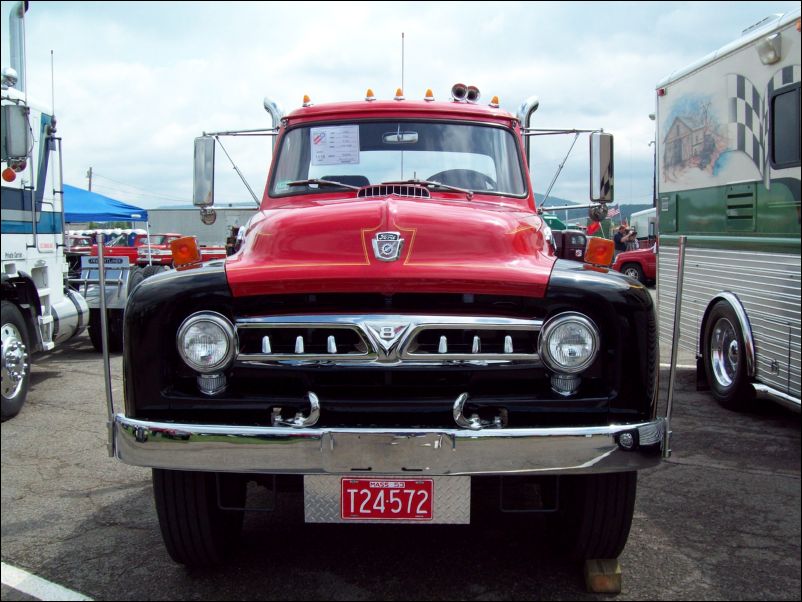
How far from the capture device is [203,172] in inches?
202

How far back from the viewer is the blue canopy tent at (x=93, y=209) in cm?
1708

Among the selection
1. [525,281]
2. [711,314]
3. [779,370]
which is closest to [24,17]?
[525,281]

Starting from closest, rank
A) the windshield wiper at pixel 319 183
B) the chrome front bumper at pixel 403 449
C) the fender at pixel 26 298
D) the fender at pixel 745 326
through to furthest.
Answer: the chrome front bumper at pixel 403 449 < the windshield wiper at pixel 319 183 < the fender at pixel 745 326 < the fender at pixel 26 298

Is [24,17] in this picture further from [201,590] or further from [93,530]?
[93,530]

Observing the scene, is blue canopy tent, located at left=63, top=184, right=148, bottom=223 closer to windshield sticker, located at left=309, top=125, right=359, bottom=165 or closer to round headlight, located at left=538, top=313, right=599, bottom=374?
windshield sticker, located at left=309, top=125, right=359, bottom=165

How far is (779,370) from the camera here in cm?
588

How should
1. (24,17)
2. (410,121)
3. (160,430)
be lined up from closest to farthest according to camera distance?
(24,17), (160,430), (410,121)

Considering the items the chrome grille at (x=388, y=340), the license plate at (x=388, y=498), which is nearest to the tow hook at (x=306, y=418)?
the chrome grille at (x=388, y=340)

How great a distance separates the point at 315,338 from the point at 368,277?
0.31 meters

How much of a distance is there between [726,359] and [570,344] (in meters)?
4.61

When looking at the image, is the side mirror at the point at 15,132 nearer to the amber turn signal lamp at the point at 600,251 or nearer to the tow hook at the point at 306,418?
the tow hook at the point at 306,418

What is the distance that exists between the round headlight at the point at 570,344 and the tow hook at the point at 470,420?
0.86ft

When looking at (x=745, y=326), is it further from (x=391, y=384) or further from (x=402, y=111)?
(x=391, y=384)

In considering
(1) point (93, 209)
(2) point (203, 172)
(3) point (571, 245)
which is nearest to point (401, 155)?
(3) point (571, 245)
